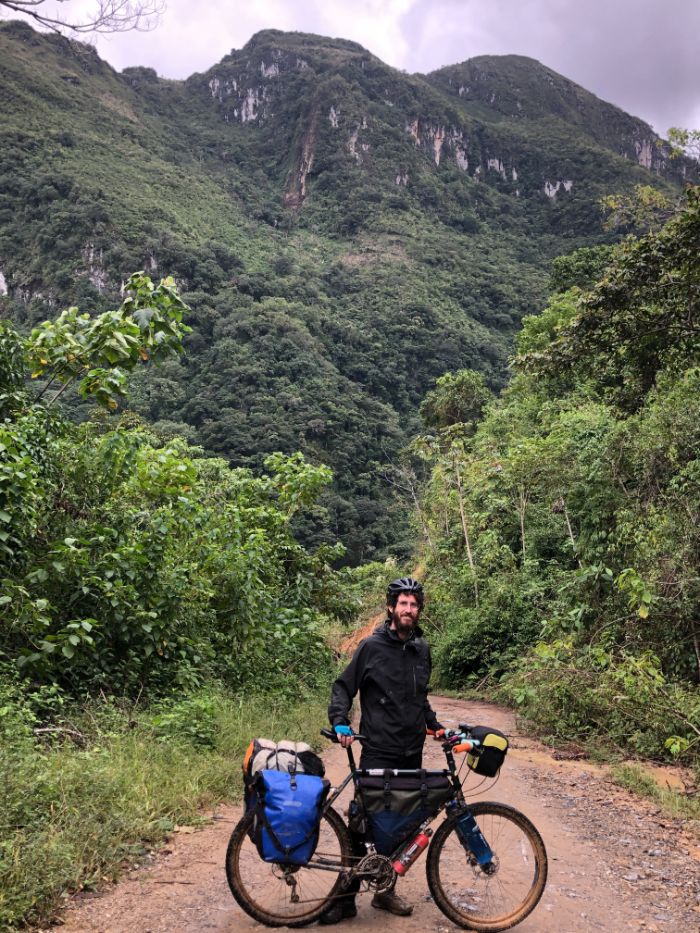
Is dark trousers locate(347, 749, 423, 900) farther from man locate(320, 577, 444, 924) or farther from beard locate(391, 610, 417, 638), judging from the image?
beard locate(391, 610, 417, 638)

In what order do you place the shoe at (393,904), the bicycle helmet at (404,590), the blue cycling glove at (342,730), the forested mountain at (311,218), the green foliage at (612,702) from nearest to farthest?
the blue cycling glove at (342,730)
the shoe at (393,904)
the bicycle helmet at (404,590)
the green foliage at (612,702)
the forested mountain at (311,218)

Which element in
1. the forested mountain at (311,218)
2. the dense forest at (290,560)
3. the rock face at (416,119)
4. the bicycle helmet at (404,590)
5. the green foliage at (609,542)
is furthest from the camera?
the rock face at (416,119)

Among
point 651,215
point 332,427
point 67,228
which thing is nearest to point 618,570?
point 651,215

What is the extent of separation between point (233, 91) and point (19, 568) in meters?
186

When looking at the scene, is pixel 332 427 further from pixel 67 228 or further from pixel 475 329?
pixel 67 228

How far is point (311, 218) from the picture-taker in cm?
12081

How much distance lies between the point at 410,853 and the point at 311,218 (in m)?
125

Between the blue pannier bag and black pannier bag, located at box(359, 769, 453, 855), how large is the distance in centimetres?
27

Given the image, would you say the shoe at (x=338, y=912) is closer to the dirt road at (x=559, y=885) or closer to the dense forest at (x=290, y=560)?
the dirt road at (x=559, y=885)

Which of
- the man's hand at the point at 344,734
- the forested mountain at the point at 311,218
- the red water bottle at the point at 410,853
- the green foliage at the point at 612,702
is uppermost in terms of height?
the forested mountain at the point at 311,218

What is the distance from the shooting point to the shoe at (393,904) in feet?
11.4

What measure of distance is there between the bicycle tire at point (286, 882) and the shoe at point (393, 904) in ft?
0.80

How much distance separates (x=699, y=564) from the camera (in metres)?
8.17

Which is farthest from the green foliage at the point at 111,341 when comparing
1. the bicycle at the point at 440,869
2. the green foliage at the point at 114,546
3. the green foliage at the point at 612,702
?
the green foliage at the point at 612,702
